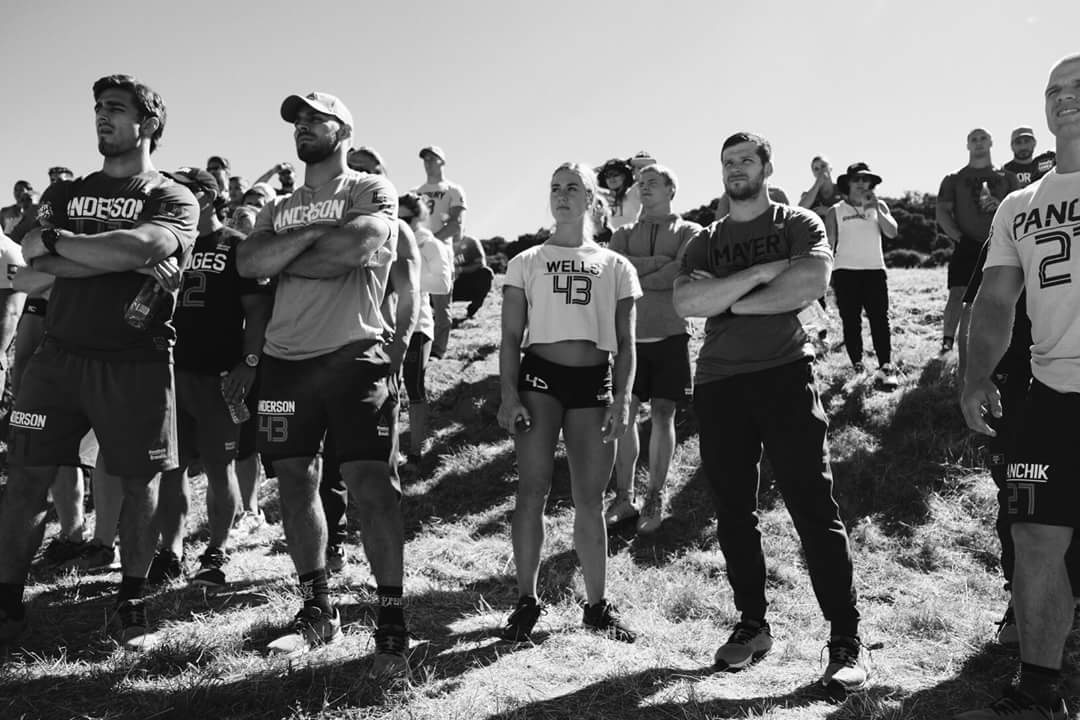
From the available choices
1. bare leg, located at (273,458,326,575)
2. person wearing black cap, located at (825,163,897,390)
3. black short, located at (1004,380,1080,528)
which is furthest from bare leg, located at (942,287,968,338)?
bare leg, located at (273,458,326,575)

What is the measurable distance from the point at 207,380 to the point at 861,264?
6458mm

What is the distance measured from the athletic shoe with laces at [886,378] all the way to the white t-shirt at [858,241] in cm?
106

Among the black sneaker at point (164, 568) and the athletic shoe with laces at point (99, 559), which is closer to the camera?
the black sneaker at point (164, 568)

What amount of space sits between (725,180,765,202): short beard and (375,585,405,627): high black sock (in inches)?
99.4

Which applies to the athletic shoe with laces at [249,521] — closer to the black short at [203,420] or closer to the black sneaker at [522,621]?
the black short at [203,420]

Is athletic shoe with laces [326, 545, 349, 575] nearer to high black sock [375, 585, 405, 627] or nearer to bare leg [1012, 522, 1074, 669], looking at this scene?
high black sock [375, 585, 405, 627]

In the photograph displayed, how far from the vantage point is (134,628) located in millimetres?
3955

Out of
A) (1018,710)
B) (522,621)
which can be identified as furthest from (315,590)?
(1018,710)

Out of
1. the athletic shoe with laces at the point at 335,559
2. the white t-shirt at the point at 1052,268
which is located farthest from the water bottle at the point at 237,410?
the white t-shirt at the point at 1052,268

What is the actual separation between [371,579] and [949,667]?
334 centimetres

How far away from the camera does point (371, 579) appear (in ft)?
17.3

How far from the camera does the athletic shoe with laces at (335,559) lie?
545 cm

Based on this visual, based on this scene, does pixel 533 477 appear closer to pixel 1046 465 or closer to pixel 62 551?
pixel 1046 465

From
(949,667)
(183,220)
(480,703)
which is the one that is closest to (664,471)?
(949,667)
